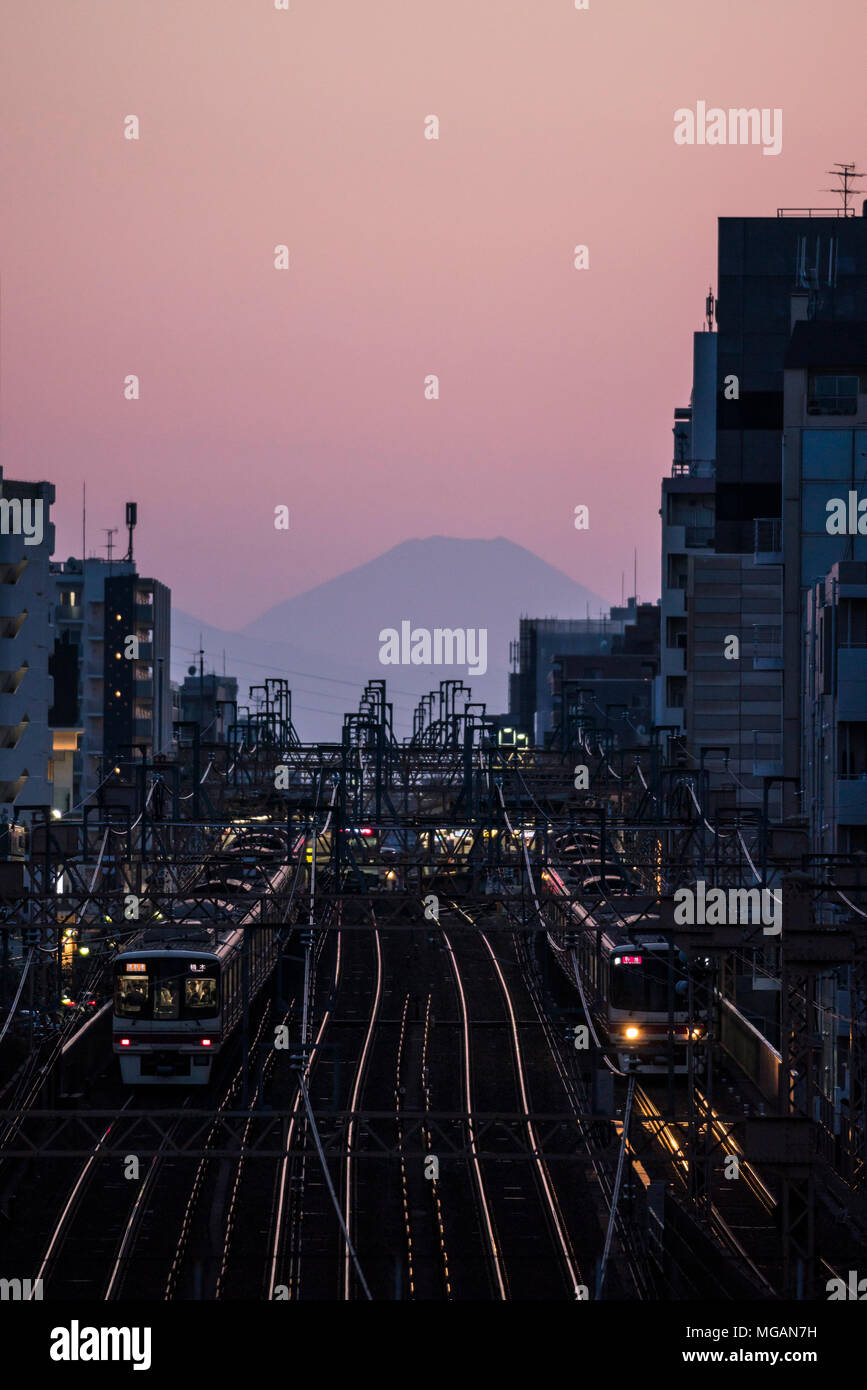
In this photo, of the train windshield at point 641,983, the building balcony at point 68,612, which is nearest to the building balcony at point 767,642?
the train windshield at point 641,983

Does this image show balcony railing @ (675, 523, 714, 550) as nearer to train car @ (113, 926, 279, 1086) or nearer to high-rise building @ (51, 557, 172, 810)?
high-rise building @ (51, 557, 172, 810)

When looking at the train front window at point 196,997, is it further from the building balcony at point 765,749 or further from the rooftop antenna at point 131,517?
the rooftop antenna at point 131,517

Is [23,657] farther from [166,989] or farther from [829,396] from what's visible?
[166,989]

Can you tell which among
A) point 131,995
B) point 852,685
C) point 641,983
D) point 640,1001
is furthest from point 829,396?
point 131,995

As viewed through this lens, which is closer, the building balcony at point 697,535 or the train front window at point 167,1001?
the train front window at point 167,1001

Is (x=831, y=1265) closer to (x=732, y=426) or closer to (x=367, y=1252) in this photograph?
(x=367, y=1252)

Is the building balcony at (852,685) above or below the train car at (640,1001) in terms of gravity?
above
